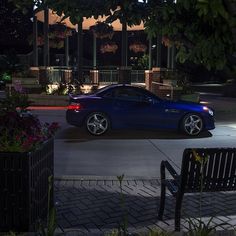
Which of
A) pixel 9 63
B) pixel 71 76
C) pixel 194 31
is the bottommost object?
pixel 71 76

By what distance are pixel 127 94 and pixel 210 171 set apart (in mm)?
9035

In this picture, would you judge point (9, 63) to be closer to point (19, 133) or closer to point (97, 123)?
point (97, 123)

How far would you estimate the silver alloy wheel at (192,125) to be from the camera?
46.6 ft

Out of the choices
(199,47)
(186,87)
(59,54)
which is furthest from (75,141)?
(59,54)

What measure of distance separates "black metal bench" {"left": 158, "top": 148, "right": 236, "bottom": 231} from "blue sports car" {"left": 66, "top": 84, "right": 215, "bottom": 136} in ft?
27.2

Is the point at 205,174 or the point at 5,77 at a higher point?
the point at 5,77

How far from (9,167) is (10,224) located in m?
0.57

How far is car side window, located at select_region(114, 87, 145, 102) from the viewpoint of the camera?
14383 mm

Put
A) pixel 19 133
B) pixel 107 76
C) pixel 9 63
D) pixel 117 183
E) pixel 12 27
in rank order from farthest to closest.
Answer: pixel 12 27 → pixel 9 63 → pixel 107 76 → pixel 117 183 → pixel 19 133

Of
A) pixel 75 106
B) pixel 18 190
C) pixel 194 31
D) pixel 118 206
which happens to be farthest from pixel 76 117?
pixel 194 31

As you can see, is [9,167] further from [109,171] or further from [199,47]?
[109,171]

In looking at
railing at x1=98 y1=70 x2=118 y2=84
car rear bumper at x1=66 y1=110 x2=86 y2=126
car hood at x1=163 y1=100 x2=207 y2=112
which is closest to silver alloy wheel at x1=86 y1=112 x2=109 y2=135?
car rear bumper at x1=66 y1=110 x2=86 y2=126

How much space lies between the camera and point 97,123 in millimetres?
14094

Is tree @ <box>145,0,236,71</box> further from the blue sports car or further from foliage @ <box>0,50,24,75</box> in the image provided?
foliage @ <box>0,50,24,75</box>
